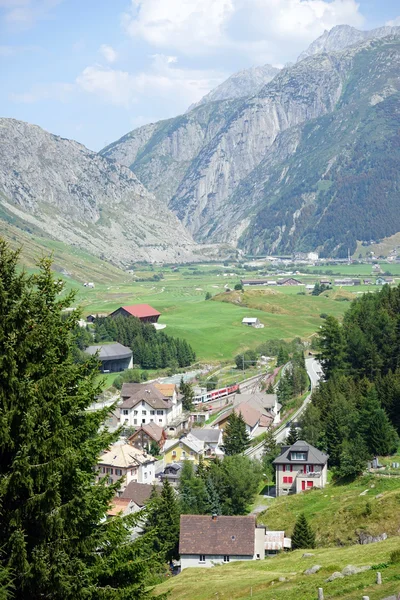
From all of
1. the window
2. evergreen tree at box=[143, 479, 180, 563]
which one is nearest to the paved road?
the window

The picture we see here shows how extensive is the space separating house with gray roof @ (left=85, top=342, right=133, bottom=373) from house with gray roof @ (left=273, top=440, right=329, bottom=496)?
81.5 metres

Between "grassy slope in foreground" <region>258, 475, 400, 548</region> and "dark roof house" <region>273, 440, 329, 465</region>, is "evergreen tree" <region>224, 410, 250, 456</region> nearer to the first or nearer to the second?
"dark roof house" <region>273, 440, 329, 465</region>

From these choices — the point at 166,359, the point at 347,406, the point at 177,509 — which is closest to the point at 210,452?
the point at 347,406

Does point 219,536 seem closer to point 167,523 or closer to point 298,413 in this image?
point 167,523

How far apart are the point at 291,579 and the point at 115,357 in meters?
121

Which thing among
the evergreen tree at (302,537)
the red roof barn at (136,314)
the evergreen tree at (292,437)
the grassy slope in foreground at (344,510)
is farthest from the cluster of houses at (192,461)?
the red roof barn at (136,314)

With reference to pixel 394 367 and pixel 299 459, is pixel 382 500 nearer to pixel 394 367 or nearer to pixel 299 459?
pixel 299 459

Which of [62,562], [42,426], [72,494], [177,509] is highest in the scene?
[42,426]

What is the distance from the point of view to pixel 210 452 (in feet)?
328

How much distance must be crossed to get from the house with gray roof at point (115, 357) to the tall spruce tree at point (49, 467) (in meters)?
139

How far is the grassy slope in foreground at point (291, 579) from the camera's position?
3112 centimetres

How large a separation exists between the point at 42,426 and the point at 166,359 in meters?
149

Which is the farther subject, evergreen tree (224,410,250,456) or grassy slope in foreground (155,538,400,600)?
evergreen tree (224,410,250,456)

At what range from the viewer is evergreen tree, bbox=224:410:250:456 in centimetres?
9488
